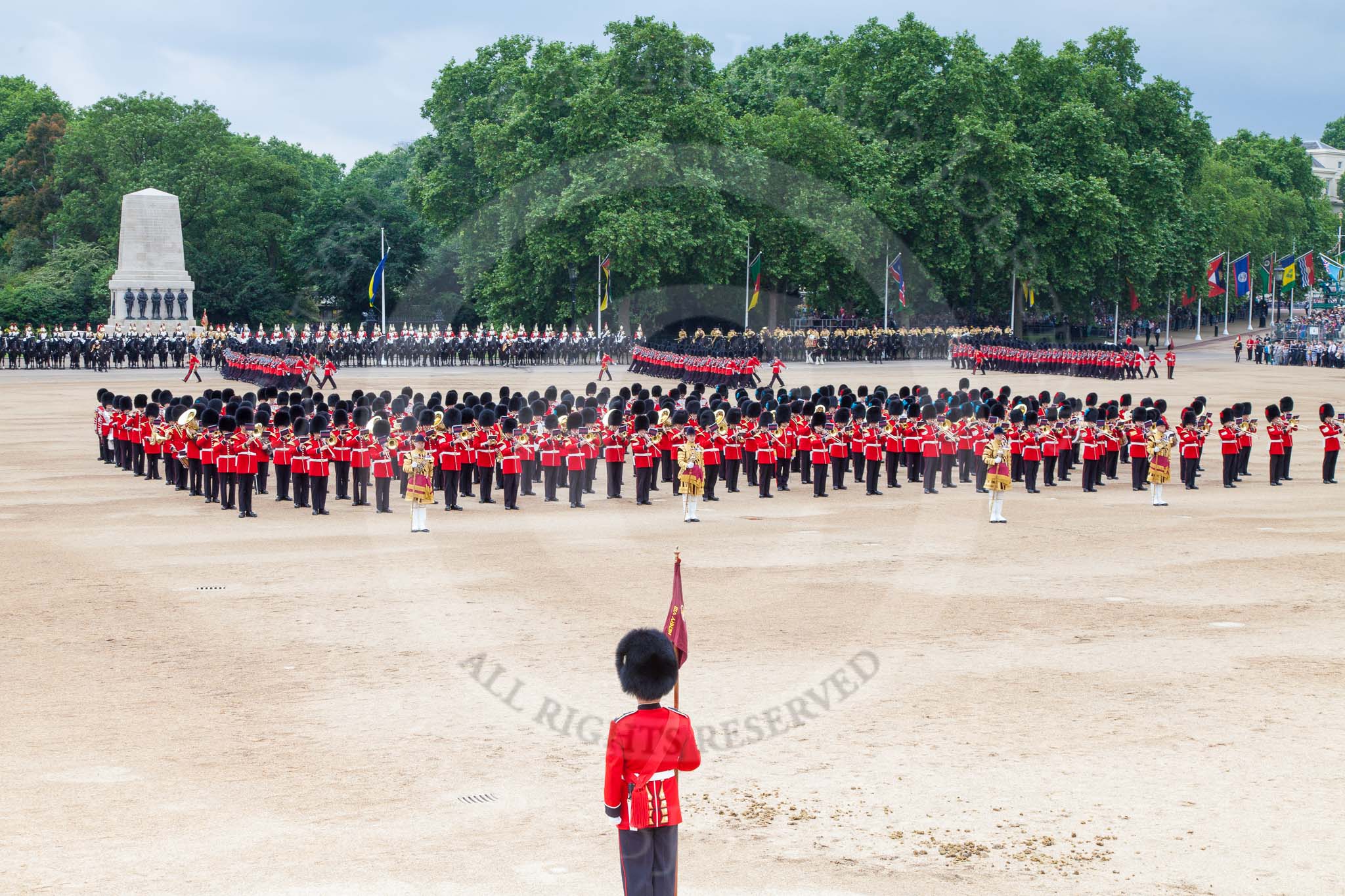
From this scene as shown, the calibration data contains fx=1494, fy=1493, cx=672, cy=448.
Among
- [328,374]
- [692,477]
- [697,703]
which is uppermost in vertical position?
[328,374]

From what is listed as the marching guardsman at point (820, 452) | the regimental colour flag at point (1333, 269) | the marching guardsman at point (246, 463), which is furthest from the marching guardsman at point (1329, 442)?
the regimental colour flag at point (1333, 269)

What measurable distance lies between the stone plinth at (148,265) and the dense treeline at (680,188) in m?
6.10

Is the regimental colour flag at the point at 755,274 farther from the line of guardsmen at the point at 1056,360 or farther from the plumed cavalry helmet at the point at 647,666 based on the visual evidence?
the plumed cavalry helmet at the point at 647,666

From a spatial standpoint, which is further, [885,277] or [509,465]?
[885,277]

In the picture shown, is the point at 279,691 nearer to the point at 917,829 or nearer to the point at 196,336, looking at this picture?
the point at 917,829

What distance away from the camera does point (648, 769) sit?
5973 mm

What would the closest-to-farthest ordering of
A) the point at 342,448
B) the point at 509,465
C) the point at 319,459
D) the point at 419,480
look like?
the point at 419,480 < the point at 319,459 < the point at 509,465 < the point at 342,448

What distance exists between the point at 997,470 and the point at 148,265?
42.7m

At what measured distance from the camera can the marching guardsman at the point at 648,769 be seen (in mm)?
5965

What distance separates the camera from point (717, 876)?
7047 mm

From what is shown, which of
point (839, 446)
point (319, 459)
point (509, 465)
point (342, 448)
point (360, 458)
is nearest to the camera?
point (319, 459)

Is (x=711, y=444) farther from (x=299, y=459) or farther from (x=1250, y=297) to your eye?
(x=1250, y=297)

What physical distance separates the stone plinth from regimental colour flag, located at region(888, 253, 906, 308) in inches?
1005

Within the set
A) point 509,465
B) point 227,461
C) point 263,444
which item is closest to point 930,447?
point 509,465
